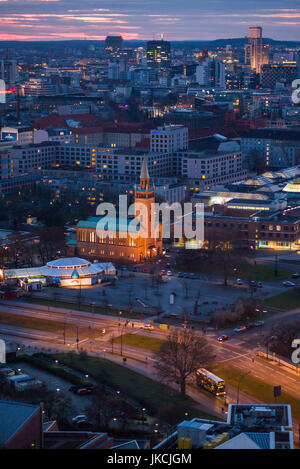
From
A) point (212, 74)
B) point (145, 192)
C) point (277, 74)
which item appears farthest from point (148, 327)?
point (277, 74)

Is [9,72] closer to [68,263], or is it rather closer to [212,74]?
[212,74]

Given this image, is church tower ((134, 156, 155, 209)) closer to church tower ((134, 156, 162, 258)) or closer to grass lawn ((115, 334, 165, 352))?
church tower ((134, 156, 162, 258))

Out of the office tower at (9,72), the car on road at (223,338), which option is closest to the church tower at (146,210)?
the car on road at (223,338)

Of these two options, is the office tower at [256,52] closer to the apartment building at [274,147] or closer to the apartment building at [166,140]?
the apartment building at [274,147]

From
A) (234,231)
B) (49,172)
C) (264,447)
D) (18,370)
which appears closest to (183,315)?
(18,370)

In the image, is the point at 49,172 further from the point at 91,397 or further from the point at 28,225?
the point at 91,397

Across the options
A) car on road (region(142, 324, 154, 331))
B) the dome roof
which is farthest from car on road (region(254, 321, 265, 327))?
the dome roof
